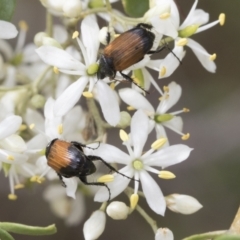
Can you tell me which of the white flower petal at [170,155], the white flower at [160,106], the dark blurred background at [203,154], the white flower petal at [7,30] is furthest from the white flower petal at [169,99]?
the dark blurred background at [203,154]

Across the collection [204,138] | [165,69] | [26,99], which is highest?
[165,69]

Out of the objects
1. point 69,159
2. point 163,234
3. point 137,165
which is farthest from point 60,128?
point 163,234

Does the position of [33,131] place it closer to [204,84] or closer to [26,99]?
[26,99]

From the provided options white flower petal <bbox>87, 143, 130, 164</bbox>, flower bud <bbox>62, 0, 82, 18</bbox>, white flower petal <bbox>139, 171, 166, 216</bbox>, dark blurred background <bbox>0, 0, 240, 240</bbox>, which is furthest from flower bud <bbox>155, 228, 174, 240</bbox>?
dark blurred background <bbox>0, 0, 240, 240</bbox>

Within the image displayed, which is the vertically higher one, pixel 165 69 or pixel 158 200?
pixel 165 69

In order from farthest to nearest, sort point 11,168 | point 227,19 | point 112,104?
1. point 227,19
2. point 11,168
3. point 112,104

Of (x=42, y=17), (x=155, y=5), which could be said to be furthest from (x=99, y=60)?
(x=42, y=17)

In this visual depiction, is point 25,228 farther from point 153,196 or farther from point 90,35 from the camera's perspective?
point 90,35
